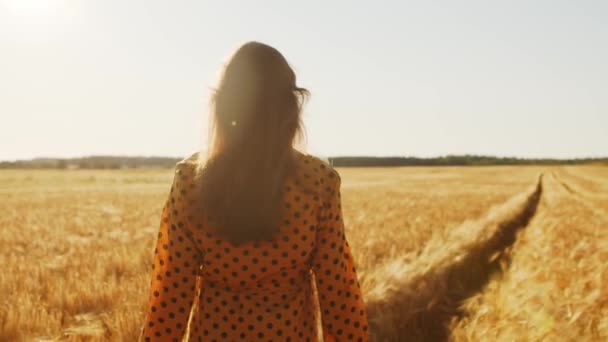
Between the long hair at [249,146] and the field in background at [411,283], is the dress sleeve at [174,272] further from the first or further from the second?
the field in background at [411,283]

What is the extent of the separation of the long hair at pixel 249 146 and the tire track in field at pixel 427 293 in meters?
2.58

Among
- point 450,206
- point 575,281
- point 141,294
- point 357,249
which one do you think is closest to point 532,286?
point 575,281

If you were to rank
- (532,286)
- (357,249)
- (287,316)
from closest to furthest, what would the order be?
(287,316)
(532,286)
(357,249)

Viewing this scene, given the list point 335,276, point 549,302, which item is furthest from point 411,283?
point 335,276

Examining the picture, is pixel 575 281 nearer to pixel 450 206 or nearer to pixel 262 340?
pixel 262 340

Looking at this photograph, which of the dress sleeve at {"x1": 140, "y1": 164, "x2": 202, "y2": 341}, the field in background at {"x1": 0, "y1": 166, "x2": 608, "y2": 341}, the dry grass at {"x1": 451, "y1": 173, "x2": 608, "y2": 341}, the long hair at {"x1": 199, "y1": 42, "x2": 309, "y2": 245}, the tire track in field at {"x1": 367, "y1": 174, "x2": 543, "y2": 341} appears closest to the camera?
the long hair at {"x1": 199, "y1": 42, "x2": 309, "y2": 245}

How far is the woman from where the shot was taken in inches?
65.1

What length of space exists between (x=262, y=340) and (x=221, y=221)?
0.39m

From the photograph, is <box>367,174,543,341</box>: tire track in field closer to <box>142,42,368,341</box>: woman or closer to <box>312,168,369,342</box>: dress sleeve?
<box>312,168,369,342</box>: dress sleeve

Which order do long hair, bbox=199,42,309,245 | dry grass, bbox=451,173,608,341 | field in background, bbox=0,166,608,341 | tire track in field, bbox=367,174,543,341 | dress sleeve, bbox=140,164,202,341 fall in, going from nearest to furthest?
long hair, bbox=199,42,309,245 < dress sleeve, bbox=140,164,202,341 < dry grass, bbox=451,173,608,341 < field in background, bbox=0,166,608,341 < tire track in field, bbox=367,174,543,341

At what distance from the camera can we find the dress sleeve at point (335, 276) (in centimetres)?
178

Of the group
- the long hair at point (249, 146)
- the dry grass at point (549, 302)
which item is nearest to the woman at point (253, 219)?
the long hair at point (249, 146)

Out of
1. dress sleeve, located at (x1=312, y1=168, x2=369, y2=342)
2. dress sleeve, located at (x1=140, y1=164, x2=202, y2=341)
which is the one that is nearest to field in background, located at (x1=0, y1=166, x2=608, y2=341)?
dress sleeve, located at (x1=140, y1=164, x2=202, y2=341)

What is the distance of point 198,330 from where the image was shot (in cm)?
180
